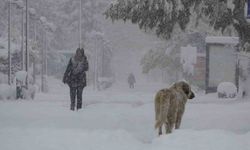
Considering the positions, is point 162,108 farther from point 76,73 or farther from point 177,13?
point 76,73

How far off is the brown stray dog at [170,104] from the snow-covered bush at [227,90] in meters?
18.3

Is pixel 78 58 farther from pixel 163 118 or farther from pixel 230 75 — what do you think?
pixel 230 75

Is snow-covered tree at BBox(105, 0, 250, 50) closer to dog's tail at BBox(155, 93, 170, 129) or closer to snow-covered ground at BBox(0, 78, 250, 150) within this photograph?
snow-covered ground at BBox(0, 78, 250, 150)

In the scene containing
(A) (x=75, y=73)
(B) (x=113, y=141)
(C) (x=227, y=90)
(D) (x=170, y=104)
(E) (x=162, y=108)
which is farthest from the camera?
(C) (x=227, y=90)

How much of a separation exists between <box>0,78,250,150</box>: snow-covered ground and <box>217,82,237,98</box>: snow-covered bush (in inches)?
364

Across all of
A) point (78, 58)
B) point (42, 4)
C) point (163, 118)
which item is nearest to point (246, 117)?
point (78, 58)

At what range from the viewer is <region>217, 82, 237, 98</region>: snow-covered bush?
30.3 meters

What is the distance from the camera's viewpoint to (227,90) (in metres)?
30.3

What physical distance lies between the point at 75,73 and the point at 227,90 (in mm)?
14473

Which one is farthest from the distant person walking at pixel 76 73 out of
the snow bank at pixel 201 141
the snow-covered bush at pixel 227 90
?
the snow-covered bush at pixel 227 90

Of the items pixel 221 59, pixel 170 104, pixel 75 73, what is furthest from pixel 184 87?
pixel 221 59

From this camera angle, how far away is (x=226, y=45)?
3288 cm

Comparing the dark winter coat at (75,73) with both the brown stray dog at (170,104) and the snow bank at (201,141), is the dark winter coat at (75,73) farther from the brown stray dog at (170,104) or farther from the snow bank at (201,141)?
the snow bank at (201,141)

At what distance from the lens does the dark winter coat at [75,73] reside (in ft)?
56.7
